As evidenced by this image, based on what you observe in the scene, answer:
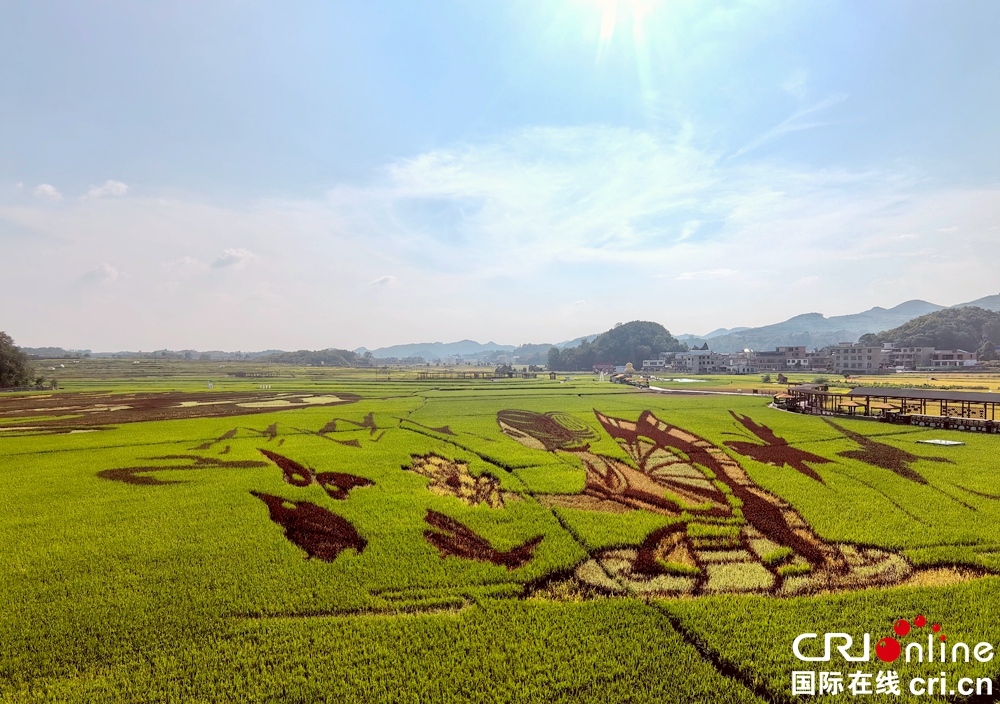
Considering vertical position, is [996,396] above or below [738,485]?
above

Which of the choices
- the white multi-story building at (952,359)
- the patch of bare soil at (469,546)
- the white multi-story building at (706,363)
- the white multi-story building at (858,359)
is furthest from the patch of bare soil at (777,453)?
the white multi-story building at (952,359)

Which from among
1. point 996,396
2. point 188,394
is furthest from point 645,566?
point 188,394

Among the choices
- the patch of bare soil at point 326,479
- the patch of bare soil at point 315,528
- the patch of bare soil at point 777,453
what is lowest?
the patch of bare soil at point 315,528

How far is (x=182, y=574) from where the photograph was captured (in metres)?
11.6

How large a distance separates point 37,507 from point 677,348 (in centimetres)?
19583

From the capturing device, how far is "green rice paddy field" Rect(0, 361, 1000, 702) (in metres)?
8.27

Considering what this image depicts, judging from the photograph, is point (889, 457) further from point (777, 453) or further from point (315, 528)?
point (315, 528)

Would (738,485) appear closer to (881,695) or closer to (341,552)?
(881,695)

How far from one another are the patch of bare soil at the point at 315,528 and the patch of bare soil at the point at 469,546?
252cm

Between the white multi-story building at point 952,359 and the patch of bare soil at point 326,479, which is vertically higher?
the white multi-story building at point 952,359

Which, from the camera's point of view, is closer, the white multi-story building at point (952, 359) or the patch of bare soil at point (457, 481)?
the patch of bare soil at point (457, 481)

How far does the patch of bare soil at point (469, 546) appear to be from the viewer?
12.7 m

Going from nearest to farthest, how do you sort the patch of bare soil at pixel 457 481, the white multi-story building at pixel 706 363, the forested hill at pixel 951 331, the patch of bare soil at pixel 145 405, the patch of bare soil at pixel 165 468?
the patch of bare soil at pixel 457 481, the patch of bare soil at pixel 165 468, the patch of bare soil at pixel 145 405, the forested hill at pixel 951 331, the white multi-story building at pixel 706 363

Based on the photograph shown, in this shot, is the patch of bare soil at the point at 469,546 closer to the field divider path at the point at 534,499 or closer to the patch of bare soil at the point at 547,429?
the field divider path at the point at 534,499
